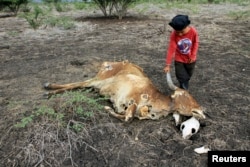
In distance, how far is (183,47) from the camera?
4.38 m

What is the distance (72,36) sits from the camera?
808cm

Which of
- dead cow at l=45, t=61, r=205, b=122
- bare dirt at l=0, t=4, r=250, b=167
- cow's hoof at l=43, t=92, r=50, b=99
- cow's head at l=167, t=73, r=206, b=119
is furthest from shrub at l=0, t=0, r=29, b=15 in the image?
cow's head at l=167, t=73, r=206, b=119

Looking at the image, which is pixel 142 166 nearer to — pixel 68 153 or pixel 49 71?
pixel 68 153

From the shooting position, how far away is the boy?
13.5 feet

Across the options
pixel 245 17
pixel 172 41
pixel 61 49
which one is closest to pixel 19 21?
pixel 61 49

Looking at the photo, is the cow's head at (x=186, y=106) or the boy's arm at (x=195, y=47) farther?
the boy's arm at (x=195, y=47)

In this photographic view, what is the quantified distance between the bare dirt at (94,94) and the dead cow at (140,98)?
0.12 metres

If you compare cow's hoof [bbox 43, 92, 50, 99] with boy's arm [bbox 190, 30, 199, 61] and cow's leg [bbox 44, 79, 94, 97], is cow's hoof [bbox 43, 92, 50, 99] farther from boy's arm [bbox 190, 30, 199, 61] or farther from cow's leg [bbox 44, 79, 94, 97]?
boy's arm [bbox 190, 30, 199, 61]

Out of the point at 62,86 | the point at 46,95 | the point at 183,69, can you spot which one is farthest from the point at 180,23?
the point at 46,95

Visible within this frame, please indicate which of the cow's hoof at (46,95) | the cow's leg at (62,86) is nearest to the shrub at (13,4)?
the cow's leg at (62,86)

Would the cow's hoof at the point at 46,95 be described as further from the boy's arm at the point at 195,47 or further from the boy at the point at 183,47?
the boy's arm at the point at 195,47

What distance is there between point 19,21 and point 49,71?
18.4 feet

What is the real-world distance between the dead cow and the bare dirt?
12 centimetres

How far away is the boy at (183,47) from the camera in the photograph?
4.11 metres
